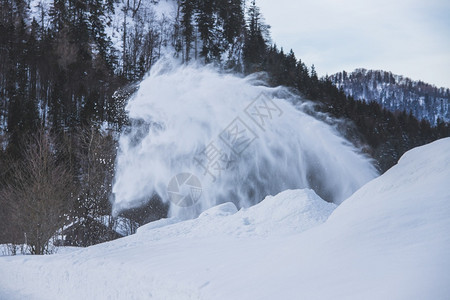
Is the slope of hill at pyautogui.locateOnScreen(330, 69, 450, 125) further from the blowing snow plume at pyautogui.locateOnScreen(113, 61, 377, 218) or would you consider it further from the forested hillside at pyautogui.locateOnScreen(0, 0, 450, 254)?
the blowing snow plume at pyautogui.locateOnScreen(113, 61, 377, 218)

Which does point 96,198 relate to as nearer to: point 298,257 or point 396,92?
point 298,257

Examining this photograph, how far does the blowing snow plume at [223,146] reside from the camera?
11594mm

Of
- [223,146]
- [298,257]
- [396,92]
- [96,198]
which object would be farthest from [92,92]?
[396,92]

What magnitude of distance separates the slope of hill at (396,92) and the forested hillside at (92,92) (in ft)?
309

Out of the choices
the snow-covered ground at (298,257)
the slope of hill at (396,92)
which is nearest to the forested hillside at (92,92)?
the snow-covered ground at (298,257)

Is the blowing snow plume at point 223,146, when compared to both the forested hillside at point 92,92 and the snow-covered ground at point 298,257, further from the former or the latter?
the snow-covered ground at point 298,257

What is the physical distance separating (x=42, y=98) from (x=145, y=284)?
41103 millimetres

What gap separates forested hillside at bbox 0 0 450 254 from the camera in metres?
17.4

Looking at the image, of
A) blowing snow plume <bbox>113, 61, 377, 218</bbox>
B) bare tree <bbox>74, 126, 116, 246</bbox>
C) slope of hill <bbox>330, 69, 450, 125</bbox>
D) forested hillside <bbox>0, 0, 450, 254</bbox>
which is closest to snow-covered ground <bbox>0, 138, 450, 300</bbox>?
blowing snow plume <bbox>113, 61, 377, 218</bbox>

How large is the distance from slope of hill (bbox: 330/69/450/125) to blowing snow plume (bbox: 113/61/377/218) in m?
141

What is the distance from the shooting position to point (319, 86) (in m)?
53.1

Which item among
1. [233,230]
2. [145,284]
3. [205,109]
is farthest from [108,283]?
[205,109]

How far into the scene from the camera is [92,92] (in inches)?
1673

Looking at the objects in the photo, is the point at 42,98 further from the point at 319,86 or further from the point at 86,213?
the point at 319,86
